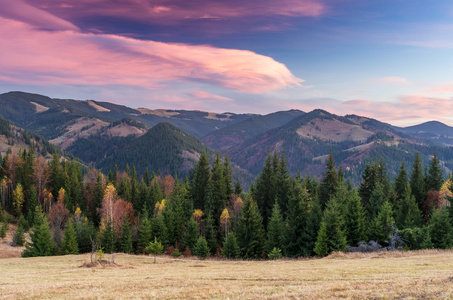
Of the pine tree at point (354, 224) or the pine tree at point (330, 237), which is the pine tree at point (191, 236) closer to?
the pine tree at point (330, 237)

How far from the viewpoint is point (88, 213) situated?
96.1 m

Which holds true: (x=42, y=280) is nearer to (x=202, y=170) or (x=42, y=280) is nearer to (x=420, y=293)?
(x=420, y=293)

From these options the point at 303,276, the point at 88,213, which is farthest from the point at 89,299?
the point at 88,213

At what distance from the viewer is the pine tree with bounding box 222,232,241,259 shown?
53438 mm

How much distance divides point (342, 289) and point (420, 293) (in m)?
3.80

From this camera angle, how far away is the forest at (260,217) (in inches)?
1854

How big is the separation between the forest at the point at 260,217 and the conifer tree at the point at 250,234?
0.61 feet

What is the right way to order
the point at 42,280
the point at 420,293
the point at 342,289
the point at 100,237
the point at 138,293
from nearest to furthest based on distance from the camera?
1. the point at 420,293
2. the point at 342,289
3. the point at 138,293
4. the point at 42,280
5. the point at 100,237

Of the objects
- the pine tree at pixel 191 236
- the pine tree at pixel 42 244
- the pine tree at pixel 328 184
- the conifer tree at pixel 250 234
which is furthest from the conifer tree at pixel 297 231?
the pine tree at pixel 42 244

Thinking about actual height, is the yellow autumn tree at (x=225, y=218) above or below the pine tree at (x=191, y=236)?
above

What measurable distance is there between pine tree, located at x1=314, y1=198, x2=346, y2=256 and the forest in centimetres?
14

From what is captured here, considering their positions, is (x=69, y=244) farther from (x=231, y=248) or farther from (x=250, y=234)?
(x=250, y=234)

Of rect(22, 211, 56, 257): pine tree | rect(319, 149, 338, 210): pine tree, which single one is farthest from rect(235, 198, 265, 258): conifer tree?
rect(22, 211, 56, 257): pine tree

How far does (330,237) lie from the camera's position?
147 ft
